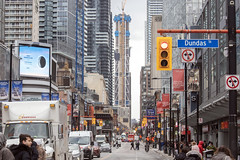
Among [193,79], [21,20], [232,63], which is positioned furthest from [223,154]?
[21,20]

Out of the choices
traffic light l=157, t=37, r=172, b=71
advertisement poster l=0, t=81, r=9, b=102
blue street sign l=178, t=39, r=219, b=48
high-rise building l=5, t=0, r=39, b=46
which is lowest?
advertisement poster l=0, t=81, r=9, b=102

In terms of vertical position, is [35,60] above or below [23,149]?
above

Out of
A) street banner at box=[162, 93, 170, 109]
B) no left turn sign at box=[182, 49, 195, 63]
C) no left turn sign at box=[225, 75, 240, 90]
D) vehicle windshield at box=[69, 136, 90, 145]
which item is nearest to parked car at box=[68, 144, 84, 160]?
vehicle windshield at box=[69, 136, 90, 145]

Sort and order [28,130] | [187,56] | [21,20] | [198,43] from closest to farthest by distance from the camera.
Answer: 1. [198,43]
2. [28,130]
3. [187,56]
4. [21,20]

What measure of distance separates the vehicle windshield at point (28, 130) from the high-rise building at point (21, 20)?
172m

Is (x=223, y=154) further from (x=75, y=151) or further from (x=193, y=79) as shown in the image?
(x=193, y=79)

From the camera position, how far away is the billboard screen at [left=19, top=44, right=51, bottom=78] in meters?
119

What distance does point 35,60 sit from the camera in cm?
12131

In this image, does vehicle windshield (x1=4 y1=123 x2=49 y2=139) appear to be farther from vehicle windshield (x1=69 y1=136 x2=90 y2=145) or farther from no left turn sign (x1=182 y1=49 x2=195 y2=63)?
vehicle windshield (x1=69 y1=136 x2=90 y2=145)

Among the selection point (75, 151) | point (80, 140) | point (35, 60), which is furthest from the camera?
point (35, 60)

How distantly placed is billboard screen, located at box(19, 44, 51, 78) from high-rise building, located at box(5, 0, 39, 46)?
219ft

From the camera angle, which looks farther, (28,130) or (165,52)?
(28,130)

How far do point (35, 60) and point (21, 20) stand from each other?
249 feet

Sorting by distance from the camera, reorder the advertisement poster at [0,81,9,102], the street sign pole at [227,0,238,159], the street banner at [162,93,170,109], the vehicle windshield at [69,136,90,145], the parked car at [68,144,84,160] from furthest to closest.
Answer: the street banner at [162,93,170,109], the advertisement poster at [0,81,9,102], the vehicle windshield at [69,136,90,145], the parked car at [68,144,84,160], the street sign pole at [227,0,238,159]
